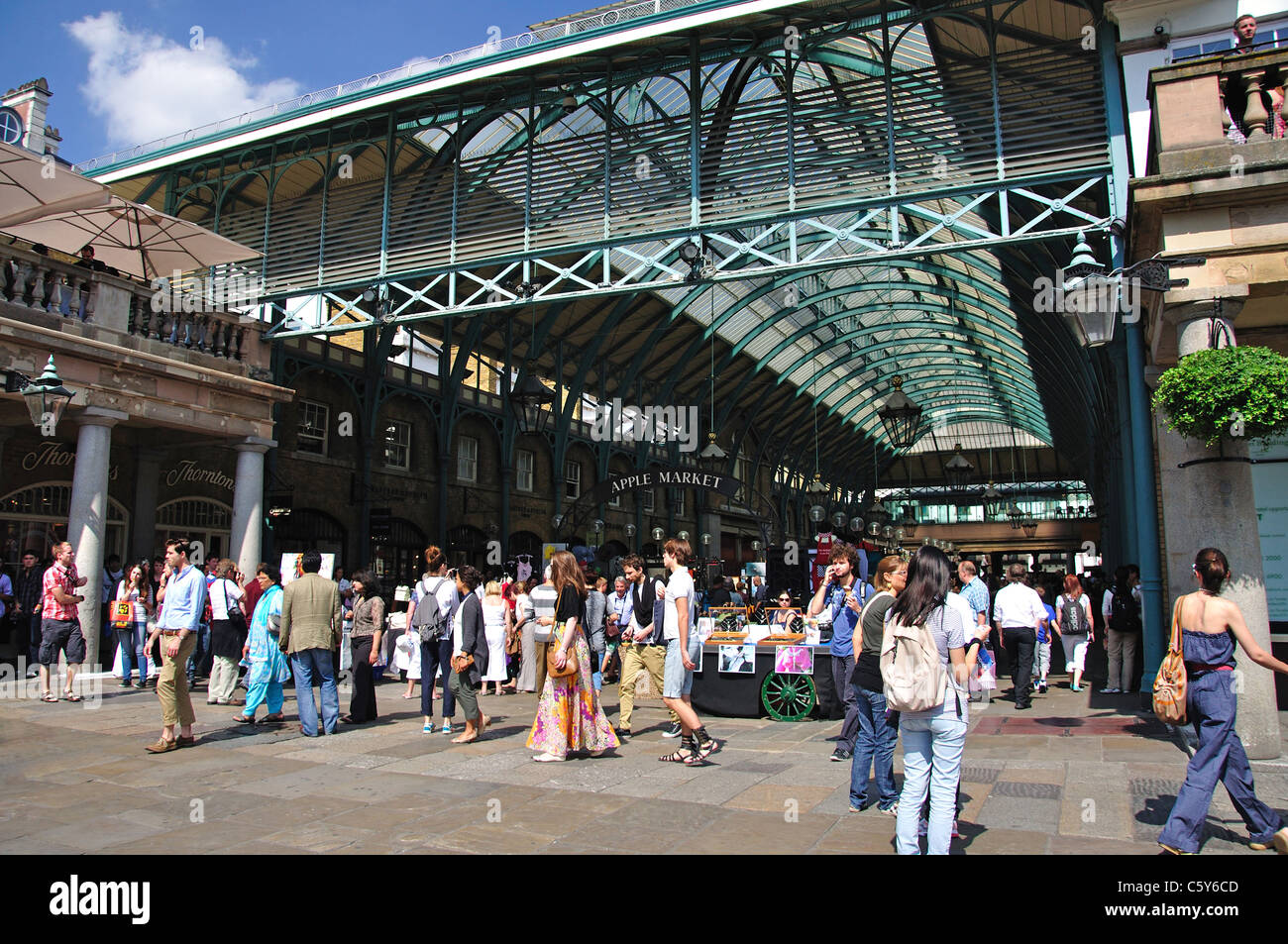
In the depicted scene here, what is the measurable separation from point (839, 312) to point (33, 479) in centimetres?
2224

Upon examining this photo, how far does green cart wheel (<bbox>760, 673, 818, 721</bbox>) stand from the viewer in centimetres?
1059

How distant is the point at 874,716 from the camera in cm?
630

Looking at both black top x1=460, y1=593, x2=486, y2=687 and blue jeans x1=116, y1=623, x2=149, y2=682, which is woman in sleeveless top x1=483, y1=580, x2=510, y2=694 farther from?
blue jeans x1=116, y1=623, x2=149, y2=682

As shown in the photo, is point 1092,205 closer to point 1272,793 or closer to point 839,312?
point 1272,793

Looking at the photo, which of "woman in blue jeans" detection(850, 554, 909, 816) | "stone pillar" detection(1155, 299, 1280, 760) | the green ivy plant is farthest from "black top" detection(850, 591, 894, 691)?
"stone pillar" detection(1155, 299, 1280, 760)

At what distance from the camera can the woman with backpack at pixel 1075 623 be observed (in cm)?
1341

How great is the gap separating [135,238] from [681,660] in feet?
44.4

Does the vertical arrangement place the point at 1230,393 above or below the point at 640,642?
above

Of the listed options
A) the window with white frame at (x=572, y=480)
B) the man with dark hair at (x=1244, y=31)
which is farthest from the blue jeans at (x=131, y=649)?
the window with white frame at (x=572, y=480)

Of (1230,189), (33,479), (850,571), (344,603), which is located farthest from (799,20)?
(33,479)

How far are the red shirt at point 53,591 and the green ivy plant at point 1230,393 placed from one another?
40.1ft

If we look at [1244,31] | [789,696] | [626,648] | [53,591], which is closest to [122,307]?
[53,591]

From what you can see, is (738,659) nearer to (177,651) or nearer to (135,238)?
(177,651)

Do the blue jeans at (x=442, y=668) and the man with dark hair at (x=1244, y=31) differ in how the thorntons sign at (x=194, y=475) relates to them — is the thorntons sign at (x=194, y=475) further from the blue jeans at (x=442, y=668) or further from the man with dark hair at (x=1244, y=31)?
the man with dark hair at (x=1244, y=31)
